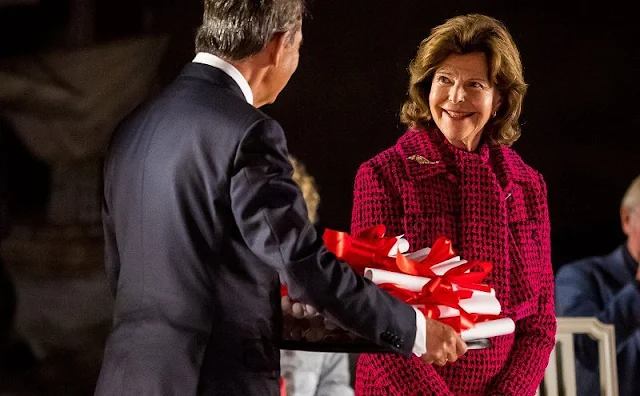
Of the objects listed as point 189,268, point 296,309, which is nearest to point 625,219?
point 296,309

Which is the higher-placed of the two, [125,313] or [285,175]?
[285,175]

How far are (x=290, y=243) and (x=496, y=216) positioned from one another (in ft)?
2.17

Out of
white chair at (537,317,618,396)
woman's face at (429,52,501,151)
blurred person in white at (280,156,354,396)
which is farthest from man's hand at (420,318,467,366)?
white chair at (537,317,618,396)

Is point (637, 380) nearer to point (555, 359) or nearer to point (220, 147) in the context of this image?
point (555, 359)

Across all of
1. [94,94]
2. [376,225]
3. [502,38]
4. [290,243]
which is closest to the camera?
[290,243]

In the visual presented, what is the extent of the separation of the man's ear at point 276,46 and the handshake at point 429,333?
0.46 metres

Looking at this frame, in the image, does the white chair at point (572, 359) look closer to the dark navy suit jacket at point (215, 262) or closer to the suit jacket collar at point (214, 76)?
the dark navy suit jacket at point (215, 262)

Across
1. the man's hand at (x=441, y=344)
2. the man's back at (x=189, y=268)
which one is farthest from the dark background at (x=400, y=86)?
the man's back at (x=189, y=268)

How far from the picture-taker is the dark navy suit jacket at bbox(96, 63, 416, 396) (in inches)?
66.6

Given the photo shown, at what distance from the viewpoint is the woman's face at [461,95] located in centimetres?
220

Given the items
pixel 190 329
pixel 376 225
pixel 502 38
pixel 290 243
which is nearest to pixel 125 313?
pixel 190 329

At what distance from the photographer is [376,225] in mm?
2072

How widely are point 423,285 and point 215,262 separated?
0.45 meters

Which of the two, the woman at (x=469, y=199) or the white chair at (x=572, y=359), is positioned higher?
the woman at (x=469, y=199)
